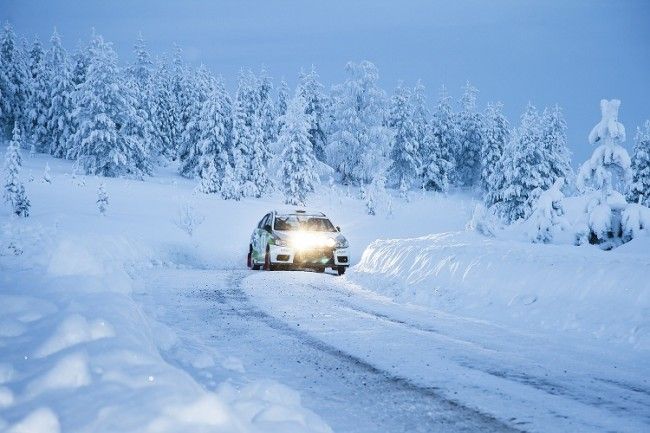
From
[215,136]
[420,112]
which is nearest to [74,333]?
[215,136]

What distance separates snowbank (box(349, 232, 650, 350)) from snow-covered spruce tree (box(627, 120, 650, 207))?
38746 mm

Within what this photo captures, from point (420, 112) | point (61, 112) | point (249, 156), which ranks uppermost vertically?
point (420, 112)

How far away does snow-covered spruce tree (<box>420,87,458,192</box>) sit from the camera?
67.0 m

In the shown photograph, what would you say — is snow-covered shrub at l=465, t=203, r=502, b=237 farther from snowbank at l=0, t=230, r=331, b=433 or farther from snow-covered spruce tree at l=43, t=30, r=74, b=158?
snow-covered spruce tree at l=43, t=30, r=74, b=158

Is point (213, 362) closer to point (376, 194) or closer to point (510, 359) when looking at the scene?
point (510, 359)

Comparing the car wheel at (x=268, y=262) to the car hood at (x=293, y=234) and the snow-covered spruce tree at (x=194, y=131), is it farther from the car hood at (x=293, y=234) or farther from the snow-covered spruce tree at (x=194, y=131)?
the snow-covered spruce tree at (x=194, y=131)

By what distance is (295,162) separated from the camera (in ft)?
153

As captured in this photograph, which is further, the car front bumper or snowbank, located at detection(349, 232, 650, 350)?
the car front bumper

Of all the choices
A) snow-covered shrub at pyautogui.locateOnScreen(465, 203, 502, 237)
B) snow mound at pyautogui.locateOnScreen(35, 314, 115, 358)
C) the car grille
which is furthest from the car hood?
snow mound at pyautogui.locateOnScreen(35, 314, 115, 358)

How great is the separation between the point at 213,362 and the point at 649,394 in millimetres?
3593

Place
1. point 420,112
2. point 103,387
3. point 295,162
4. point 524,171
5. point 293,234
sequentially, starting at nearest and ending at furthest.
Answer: point 103,387 → point 293,234 → point 524,171 → point 295,162 → point 420,112

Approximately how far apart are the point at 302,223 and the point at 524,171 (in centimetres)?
3416

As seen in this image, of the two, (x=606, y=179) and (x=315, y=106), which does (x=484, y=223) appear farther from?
(x=315, y=106)

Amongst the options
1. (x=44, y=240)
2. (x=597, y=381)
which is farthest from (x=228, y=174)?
(x=597, y=381)
